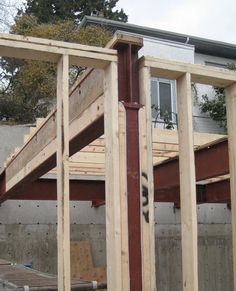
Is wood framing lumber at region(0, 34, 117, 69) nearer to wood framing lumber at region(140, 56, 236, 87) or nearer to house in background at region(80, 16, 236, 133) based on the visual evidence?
wood framing lumber at region(140, 56, 236, 87)

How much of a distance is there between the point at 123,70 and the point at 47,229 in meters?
7.85

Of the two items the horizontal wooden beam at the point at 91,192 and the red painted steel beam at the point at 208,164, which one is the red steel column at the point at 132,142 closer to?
the red painted steel beam at the point at 208,164

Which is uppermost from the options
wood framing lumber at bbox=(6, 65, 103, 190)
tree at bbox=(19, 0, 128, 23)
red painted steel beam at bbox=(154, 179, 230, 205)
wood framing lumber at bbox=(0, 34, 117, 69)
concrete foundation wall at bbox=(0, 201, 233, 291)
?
tree at bbox=(19, 0, 128, 23)

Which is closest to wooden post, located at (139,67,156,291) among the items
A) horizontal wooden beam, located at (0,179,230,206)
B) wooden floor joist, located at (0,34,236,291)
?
wooden floor joist, located at (0,34,236,291)

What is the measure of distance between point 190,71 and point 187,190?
0.89 metres

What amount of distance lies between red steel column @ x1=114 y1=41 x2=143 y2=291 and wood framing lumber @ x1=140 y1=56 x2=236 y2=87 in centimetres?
12

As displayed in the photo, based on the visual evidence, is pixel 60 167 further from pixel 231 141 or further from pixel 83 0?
pixel 83 0

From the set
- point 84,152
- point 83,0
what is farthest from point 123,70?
point 83,0

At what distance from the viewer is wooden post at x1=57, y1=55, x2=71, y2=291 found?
3.44m

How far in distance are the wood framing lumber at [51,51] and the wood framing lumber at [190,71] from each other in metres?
0.30

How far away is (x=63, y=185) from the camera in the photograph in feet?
11.6

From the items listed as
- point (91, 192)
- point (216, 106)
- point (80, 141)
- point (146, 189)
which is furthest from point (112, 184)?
point (216, 106)

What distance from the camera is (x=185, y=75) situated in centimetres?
395

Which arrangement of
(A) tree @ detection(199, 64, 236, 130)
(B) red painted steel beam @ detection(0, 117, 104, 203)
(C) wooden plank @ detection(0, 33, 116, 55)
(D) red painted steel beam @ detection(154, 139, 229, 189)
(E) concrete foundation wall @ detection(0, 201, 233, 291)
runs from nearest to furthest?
(C) wooden plank @ detection(0, 33, 116, 55)
(B) red painted steel beam @ detection(0, 117, 104, 203)
(D) red painted steel beam @ detection(154, 139, 229, 189)
(E) concrete foundation wall @ detection(0, 201, 233, 291)
(A) tree @ detection(199, 64, 236, 130)
